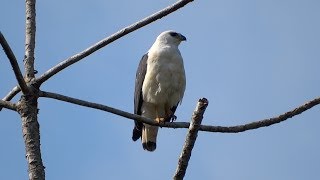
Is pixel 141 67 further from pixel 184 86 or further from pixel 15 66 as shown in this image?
pixel 15 66

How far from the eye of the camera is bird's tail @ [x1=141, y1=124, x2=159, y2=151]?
8.00 meters

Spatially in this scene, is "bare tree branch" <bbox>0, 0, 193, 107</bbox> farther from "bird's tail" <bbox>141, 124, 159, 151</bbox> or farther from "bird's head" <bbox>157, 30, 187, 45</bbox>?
"bird's head" <bbox>157, 30, 187, 45</bbox>

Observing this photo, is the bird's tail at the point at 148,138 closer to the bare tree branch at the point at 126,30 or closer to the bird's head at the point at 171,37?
the bird's head at the point at 171,37

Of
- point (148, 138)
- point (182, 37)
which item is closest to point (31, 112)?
point (148, 138)

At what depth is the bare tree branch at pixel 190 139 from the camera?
9.27ft

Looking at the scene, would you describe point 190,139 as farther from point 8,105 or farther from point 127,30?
point 8,105

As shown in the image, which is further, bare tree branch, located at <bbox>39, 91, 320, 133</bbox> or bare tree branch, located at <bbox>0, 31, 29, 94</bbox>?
bare tree branch, located at <bbox>39, 91, 320, 133</bbox>

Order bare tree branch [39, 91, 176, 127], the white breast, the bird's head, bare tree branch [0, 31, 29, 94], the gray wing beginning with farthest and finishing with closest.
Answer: the bird's head < the gray wing < the white breast < bare tree branch [39, 91, 176, 127] < bare tree branch [0, 31, 29, 94]

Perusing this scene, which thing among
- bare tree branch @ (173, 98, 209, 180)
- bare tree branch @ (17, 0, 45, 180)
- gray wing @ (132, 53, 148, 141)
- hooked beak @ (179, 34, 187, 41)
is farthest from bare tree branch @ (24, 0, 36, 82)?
hooked beak @ (179, 34, 187, 41)

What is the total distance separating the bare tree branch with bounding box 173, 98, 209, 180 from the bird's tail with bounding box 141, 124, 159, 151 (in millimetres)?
4819

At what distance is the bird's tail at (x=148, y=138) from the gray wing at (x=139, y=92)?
82 mm

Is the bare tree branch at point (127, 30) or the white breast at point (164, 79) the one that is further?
the white breast at point (164, 79)

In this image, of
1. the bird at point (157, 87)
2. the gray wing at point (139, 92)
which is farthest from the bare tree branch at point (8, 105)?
the gray wing at point (139, 92)

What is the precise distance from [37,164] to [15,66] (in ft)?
2.23
